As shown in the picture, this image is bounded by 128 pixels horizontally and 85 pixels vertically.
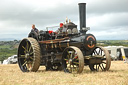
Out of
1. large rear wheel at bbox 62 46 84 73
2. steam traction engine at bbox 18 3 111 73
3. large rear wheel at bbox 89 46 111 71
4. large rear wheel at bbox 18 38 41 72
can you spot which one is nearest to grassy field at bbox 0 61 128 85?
large rear wheel at bbox 62 46 84 73

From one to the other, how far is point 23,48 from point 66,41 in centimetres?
288

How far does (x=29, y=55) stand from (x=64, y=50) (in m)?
2.29

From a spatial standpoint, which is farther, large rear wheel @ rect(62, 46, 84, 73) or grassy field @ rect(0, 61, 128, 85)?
large rear wheel @ rect(62, 46, 84, 73)

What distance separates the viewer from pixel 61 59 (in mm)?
9148

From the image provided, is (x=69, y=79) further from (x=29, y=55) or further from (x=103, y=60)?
(x=29, y=55)

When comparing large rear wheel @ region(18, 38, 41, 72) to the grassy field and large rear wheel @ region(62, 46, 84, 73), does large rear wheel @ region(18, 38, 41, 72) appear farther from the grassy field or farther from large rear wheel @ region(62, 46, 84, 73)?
the grassy field

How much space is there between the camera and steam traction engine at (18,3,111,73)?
872 cm

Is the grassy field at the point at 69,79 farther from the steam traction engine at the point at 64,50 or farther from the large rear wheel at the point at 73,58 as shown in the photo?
the steam traction engine at the point at 64,50

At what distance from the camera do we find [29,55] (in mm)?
10094

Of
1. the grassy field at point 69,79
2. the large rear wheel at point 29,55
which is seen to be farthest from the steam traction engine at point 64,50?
the grassy field at point 69,79

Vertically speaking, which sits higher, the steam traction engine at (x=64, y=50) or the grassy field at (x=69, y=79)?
the steam traction engine at (x=64, y=50)

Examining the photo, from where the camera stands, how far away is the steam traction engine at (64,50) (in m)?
8.72

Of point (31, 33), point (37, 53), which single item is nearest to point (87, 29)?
point (37, 53)

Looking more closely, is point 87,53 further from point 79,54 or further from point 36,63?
point 36,63
